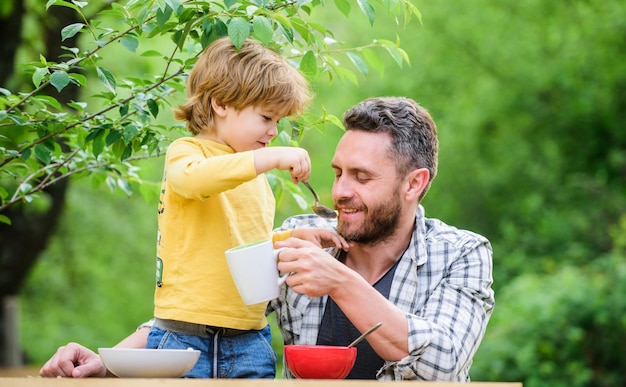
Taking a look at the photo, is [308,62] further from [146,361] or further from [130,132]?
[146,361]

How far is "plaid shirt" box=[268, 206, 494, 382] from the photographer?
223 cm

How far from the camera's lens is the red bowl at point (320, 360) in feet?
6.50

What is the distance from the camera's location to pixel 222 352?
89.6 inches

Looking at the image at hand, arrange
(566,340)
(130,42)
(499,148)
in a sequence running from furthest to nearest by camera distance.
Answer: (499,148)
(566,340)
(130,42)

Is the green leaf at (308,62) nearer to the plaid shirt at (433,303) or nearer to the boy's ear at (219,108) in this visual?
the boy's ear at (219,108)

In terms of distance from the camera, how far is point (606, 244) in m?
10.0

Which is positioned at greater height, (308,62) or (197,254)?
(308,62)

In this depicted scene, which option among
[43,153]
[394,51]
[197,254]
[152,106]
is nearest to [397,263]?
[394,51]

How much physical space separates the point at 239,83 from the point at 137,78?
0.61m

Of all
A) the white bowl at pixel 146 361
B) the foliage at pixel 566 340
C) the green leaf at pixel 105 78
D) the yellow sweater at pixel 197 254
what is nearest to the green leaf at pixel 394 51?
the yellow sweater at pixel 197 254

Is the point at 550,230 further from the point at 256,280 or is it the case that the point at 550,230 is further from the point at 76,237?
the point at 256,280

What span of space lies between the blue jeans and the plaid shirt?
234 mm

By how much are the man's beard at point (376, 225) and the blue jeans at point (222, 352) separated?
1.46 ft

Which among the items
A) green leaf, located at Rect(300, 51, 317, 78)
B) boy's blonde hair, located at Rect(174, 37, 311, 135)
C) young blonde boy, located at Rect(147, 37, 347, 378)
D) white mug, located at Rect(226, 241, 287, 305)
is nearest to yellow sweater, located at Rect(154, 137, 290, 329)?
young blonde boy, located at Rect(147, 37, 347, 378)
